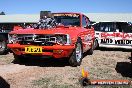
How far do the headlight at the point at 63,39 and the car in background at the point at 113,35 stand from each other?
5226mm

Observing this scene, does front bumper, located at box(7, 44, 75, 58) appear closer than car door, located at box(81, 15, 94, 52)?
Yes

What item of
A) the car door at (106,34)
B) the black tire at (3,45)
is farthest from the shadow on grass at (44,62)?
the car door at (106,34)

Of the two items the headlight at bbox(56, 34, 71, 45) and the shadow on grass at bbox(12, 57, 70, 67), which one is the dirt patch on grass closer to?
the shadow on grass at bbox(12, 57, 70, 67)

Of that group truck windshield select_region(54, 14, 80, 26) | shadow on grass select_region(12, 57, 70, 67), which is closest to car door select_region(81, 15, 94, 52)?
truck windshield select_region(54, 14, 80, 26)

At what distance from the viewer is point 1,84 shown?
6438 millimetres

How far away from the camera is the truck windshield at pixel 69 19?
10039 mm

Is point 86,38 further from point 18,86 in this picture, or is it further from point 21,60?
point 18,86

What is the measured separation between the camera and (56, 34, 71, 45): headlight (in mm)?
8289

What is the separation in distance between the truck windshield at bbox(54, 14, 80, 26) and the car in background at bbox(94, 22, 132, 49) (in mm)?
3430

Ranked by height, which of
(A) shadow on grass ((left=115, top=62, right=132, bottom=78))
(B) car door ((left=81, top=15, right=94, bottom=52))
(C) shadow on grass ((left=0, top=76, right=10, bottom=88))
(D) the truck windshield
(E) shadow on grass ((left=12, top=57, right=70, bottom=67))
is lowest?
(A) shadow on grass ((left=115, top=62, right=132, bottom=78))

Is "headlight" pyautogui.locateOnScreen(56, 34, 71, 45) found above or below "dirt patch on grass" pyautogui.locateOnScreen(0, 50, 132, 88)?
above

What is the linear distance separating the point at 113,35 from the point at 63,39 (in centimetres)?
525

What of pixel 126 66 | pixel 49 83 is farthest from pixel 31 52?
pixel 126 66

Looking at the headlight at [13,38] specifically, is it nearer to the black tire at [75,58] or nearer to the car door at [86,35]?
the black tire at [75,58]
